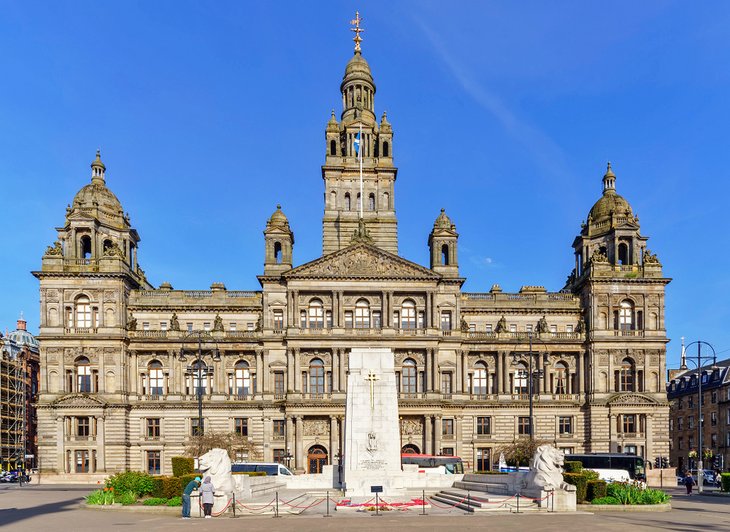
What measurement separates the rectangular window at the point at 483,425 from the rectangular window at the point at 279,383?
21.1 meters

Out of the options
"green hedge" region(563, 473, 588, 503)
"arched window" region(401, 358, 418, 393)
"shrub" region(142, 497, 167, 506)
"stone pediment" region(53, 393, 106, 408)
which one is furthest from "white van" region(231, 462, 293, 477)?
"green hedge" region(563, 473, 588, 503)

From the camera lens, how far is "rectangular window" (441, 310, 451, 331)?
71812 mm

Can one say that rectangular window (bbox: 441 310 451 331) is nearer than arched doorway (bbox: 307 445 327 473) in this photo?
No

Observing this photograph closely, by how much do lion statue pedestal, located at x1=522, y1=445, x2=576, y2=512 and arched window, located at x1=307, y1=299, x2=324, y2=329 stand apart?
128 ft

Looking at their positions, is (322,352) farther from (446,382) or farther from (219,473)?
(219,473)

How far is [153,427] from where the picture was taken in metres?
69.4

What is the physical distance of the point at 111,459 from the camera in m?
67.0

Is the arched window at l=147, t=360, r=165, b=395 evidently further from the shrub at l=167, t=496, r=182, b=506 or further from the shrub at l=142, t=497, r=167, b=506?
the shrub at l=167, t=496, r=182, b=506

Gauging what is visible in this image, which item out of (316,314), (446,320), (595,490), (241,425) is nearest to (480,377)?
(446,320)

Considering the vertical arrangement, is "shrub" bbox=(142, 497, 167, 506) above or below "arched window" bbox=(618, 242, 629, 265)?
below

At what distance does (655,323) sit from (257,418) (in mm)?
43593

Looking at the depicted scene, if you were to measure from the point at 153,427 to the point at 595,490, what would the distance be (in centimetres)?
4844

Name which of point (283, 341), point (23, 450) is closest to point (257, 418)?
point (283, 341)

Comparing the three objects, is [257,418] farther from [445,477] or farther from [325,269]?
[445,477]
